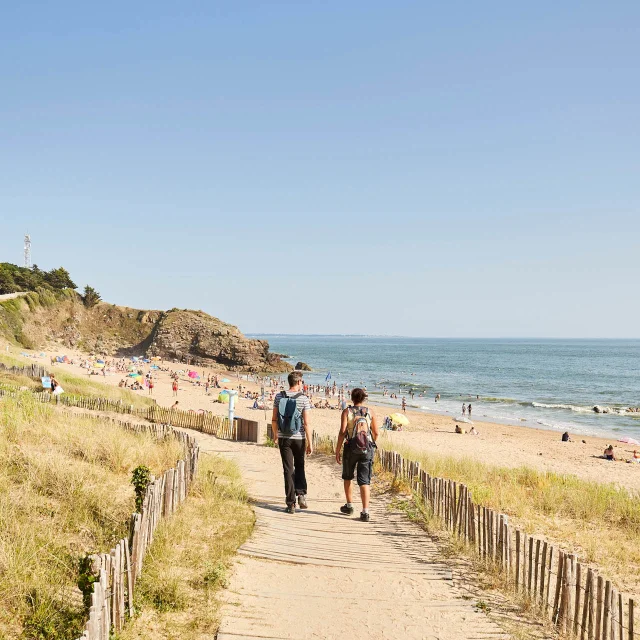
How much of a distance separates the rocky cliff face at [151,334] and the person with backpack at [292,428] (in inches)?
2760

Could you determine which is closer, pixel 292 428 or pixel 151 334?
pixel 292 428

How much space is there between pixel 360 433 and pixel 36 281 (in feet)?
262

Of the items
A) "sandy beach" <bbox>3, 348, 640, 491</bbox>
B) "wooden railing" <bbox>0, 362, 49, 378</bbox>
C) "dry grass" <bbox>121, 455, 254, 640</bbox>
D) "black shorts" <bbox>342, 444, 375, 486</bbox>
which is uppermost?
"black shorts" <bbox>342, 444, 375, 486</bbox>

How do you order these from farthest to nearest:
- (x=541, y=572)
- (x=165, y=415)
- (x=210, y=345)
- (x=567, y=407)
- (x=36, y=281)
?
(x=210, y=345)
(x=36, y=281)
(x=567, y=407)
(x=165, y=415)
(x=541, y=572)

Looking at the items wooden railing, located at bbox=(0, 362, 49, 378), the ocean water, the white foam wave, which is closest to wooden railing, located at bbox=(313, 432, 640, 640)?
wooden railing, located at bbox=(0, 362, 49, 378)

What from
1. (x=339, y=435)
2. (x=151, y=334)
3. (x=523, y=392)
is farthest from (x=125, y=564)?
(x=151, y=334)

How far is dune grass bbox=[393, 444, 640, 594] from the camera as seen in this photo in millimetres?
7488

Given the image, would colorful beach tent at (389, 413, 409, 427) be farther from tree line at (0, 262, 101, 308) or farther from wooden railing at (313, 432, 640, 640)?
tree line at (0, 262, 101, 308)

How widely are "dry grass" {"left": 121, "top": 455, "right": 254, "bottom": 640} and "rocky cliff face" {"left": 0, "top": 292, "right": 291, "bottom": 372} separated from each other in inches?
2757

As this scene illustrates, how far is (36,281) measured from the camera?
7531cm

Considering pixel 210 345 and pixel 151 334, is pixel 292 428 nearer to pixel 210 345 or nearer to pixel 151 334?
pixel 210 345

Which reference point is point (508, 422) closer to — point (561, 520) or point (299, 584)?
point (561, 520)

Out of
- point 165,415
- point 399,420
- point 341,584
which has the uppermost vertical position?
point 341,584

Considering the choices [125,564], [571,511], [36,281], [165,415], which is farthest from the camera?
[36,281]
